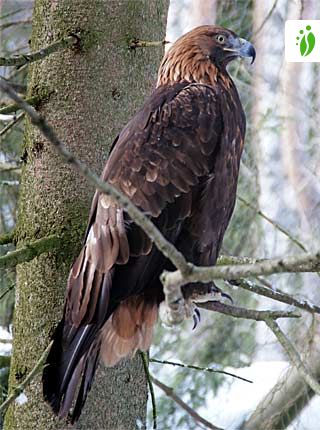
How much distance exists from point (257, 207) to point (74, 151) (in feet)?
4.86

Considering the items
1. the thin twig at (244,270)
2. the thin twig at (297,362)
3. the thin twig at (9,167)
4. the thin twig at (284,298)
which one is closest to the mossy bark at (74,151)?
the thin twig at (284,298)

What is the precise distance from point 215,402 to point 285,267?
3366 mm

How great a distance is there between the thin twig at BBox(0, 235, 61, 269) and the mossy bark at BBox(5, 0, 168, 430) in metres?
0.05

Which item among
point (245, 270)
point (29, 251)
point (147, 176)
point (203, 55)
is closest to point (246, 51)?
point (203, 55)

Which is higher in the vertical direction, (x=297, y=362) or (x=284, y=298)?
(x=284, y=298)

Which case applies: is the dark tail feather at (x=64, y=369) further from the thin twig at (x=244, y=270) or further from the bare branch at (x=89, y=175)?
the bare branch at (x=89, y=175)

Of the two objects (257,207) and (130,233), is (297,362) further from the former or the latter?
(257,207)

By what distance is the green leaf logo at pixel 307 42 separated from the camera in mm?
4119

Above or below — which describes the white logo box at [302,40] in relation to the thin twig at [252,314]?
above

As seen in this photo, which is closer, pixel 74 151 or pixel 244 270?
pixel 244 270

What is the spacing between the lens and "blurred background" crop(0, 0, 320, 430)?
432 centimetres

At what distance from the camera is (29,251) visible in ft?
9.23

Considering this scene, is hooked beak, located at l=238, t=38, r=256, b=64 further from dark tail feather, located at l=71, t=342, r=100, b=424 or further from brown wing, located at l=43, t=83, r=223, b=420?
dark tail feather, located at l=71, t=342, r=100, b=424

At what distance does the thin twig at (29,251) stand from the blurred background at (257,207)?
0.99 metres
